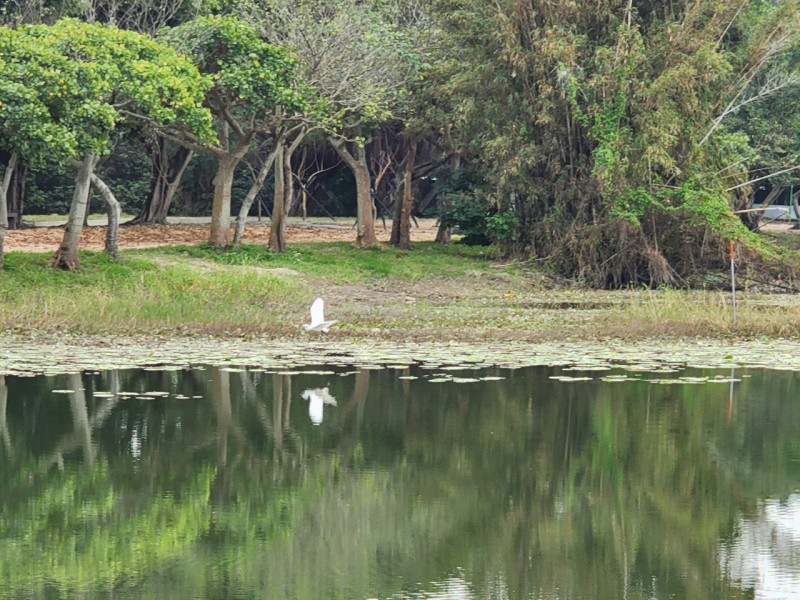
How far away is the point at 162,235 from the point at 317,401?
2554cm

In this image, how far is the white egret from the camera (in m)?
14.4

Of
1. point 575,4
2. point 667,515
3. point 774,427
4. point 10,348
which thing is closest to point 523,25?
point 575,4

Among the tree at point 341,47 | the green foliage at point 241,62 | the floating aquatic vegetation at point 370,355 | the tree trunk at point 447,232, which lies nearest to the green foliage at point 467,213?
the tree trunk at point 447,232

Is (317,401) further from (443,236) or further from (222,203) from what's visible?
(443,236)

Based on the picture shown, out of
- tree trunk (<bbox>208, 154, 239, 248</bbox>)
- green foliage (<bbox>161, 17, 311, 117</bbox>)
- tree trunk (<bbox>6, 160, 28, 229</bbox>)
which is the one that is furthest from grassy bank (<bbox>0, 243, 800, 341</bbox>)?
tree trunk (<bbox>6, 160, 28, 229</bbox>)

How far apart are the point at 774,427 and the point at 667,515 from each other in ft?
13.7

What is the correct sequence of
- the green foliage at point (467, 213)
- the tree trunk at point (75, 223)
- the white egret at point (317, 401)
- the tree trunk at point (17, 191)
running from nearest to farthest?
the white egret at point (317, 401), the tree trunk at point (75, 223), the green foliage at point (467, 213), the tree trunk at point (17, 191)

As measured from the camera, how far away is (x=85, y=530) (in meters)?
9.69

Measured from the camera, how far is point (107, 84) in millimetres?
25484

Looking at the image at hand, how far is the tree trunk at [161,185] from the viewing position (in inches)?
1777

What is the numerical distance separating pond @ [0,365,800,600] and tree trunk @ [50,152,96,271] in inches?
476

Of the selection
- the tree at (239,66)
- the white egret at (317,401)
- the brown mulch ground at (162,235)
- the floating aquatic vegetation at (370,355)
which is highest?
the tree at (239,66)

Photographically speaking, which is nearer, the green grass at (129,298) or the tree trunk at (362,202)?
the green grass at (129,298)

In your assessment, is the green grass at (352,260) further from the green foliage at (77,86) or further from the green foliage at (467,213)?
the green foliage at (77,86)
